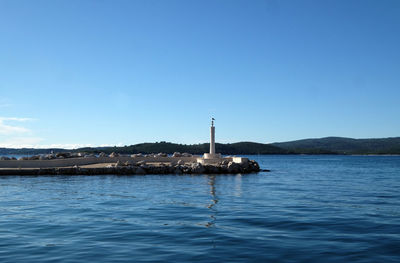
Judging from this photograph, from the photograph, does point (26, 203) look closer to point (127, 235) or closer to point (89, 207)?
point (89, 207)

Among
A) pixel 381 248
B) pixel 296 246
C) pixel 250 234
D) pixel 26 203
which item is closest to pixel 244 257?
pixel 296 246

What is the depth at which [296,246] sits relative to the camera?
11.5m

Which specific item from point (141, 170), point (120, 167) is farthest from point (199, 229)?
point (120, 167)

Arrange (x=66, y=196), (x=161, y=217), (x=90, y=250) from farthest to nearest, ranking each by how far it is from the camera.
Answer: (x=66, y=196) → (x=161, y=217) → (x=90, y=250)

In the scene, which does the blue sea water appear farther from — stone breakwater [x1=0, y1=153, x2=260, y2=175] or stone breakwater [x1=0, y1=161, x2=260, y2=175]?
stone breakwater [x1=0, y1=153, x2=260, y2=175]

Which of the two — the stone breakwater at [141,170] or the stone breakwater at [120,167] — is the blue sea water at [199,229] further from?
the stone breakwater at [120,167]

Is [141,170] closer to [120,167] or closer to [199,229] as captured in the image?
[120,167]

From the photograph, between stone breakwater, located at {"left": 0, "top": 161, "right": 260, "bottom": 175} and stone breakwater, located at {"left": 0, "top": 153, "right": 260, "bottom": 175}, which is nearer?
stone breakwater, located at {"left": 0, "top": 161, "right": 260, "bottom": 175}

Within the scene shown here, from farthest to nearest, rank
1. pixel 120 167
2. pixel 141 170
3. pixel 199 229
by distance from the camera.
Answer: pixel 141 170 < pixel 120 167 < pixel 199 229

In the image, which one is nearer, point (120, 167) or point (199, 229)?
point (199, 229)

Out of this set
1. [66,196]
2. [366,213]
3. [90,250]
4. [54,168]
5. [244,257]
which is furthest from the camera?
[54,168]

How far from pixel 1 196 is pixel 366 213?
70.3 feet

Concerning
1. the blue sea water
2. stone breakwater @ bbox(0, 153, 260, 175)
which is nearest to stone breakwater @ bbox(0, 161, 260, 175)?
stone breakwater @ bbox(0, 153, 260, 175)

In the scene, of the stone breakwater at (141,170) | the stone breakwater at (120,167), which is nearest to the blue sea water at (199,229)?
the stone breakwater at (141,170)
